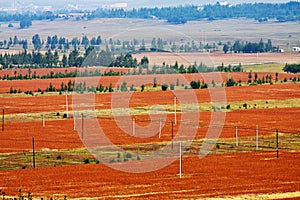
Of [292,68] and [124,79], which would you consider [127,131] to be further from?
[292,68]

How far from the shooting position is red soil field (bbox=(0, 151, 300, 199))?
80.6ft

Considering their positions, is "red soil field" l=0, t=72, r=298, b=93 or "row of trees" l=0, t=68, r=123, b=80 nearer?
"red soil field" l=0, t=72, r=298, b=93

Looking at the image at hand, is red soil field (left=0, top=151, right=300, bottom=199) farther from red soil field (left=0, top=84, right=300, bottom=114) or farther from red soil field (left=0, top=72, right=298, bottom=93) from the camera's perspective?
red soil field (left=0, top=72, right=298, bottom=93)

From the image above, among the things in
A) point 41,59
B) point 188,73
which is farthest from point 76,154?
point 41,59

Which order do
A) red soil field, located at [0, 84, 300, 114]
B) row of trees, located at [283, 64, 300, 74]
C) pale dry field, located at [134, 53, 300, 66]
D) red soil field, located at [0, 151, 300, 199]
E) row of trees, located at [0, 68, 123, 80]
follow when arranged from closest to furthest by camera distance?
1. red soil field, located at [0, 151, 300, 199]
2. red soil field, located at [0, 84, 300, 114]
3. row of trees, located at [0, 68, 123, 80]
4. row of trees, located at [283, 64, 300, 74]
5. pale dry field, located at [134, 53, 300, 66]

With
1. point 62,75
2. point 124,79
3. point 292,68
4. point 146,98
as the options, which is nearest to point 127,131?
point 146,98

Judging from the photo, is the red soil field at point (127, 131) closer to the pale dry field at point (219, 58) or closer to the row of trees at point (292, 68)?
the row of trees at point (292, 68)

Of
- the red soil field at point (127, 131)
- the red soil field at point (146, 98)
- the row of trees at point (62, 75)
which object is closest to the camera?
the red soil field at point (127, 131)

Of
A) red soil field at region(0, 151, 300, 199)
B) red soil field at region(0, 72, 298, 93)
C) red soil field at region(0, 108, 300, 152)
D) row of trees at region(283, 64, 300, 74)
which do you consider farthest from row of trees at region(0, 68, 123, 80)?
red soil field at region(0, 151, 300, 199)

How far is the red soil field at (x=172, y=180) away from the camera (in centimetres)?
2456

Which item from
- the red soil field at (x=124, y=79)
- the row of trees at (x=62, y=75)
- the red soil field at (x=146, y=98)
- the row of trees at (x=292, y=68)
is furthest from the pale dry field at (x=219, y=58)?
the red soil field at (x=146, y=98)

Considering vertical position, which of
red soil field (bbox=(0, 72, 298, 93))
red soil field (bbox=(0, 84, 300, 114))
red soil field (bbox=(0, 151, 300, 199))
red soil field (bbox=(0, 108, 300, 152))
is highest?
red soil field (bbox=(0, 151, 300, 199))

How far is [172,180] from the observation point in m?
27.4

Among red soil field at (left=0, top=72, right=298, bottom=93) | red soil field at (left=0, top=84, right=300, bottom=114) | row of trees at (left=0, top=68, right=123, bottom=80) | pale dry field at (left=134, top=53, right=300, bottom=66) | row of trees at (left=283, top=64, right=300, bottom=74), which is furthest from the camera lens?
pale dry field at (left=134, top=53, right=300, bottom=66)
